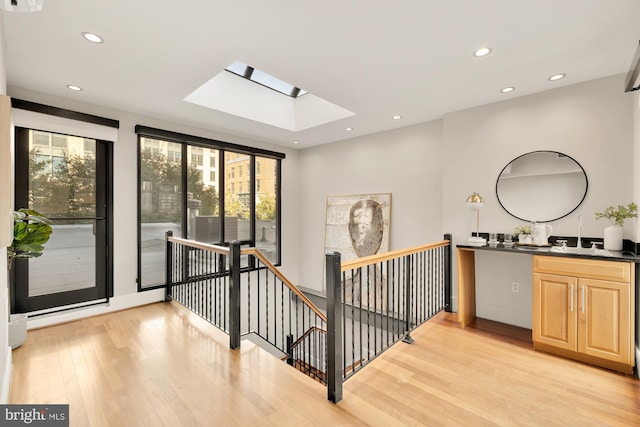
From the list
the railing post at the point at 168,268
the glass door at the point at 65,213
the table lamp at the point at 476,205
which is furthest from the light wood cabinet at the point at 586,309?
the glass door at the point at 65,213

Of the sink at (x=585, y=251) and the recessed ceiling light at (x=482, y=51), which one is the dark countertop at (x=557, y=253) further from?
the recessed ceiling light at (x=482, y=51)

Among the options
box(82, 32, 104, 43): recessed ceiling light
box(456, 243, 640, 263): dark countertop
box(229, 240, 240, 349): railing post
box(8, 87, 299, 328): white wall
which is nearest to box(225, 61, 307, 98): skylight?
box(8, 87, 299, 328): white wall

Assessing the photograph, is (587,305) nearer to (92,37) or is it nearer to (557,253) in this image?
(557,253)

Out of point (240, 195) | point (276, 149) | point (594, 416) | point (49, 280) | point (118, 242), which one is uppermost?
point (276, 149)

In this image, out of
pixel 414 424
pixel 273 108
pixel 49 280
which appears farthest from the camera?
pixel 273 108

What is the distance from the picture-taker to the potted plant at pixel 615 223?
2574 millimetres

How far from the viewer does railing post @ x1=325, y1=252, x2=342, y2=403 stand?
1990 mm

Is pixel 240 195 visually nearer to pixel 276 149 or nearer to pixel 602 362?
pixel 276 149

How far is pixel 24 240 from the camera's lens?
259 centimetres

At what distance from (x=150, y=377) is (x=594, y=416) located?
315 centimetres

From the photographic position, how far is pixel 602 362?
245cm

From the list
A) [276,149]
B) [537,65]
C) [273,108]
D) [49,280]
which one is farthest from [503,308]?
[49,280]

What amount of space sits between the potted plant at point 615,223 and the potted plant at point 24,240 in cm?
508

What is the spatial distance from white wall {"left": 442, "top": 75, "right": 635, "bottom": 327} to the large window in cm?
320
